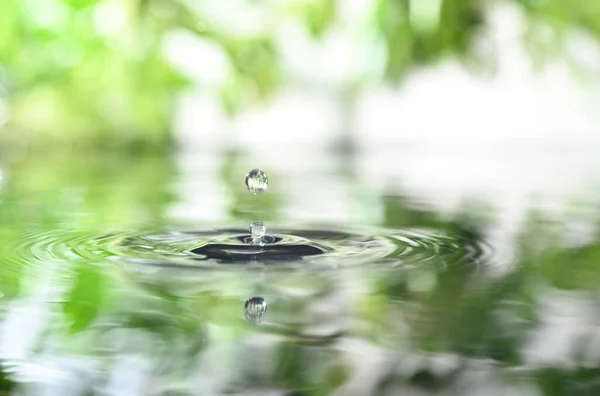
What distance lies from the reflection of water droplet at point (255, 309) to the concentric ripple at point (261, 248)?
215mm

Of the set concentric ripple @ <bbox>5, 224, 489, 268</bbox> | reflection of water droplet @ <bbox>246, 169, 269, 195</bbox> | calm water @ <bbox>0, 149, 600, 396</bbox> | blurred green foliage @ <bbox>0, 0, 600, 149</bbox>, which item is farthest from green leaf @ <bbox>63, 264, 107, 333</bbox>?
blurred green foliage @ <bbox>0, 0, 600, 149</bbox>

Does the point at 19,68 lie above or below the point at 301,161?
above

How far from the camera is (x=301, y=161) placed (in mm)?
3617

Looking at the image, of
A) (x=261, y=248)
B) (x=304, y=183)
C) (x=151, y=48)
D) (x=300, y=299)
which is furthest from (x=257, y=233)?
(x=151, y=48)

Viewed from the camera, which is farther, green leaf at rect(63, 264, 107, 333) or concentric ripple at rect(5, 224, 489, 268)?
concentric ripple at rect(5, 224, 489, 268)

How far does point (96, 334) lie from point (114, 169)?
241 centimetres

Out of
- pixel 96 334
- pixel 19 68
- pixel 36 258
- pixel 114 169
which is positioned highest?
pixel 19 68

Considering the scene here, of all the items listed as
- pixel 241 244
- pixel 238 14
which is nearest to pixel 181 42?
pixel 238 14

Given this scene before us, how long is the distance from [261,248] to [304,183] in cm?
129

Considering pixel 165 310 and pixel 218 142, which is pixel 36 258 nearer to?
pixel 165 310

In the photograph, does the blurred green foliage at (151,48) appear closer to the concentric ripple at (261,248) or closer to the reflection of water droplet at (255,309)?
the concentric ripple at (261,248)

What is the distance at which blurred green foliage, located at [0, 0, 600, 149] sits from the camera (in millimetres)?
4402

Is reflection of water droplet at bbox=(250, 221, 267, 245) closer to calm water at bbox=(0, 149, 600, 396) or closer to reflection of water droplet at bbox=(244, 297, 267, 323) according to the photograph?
calm water at bbox=(0, 149, 600, 396)

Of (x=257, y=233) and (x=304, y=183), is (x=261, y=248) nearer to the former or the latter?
(x=257, y=233)
